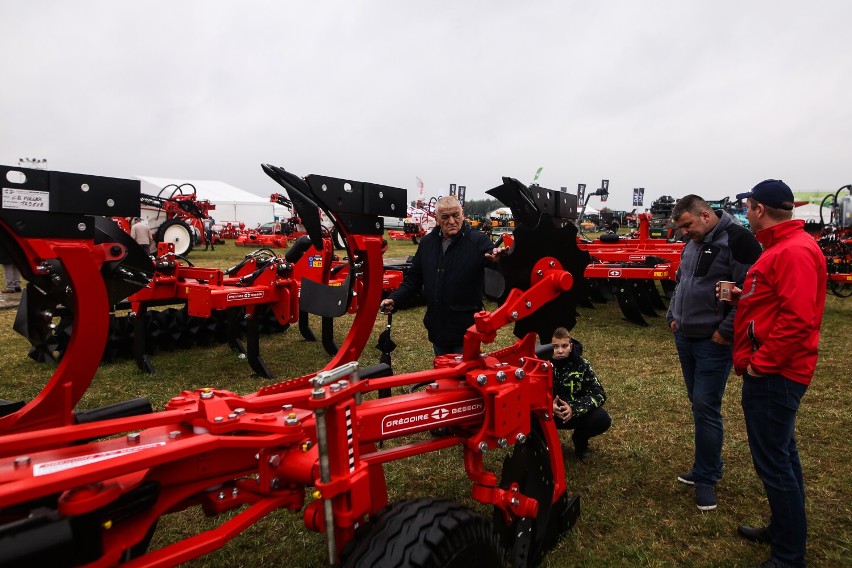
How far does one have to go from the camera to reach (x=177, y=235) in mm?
16875

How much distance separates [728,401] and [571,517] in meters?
3.01

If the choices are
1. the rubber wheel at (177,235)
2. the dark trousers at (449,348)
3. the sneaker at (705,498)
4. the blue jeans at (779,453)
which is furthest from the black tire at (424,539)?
the rubber wheel at (177,235)

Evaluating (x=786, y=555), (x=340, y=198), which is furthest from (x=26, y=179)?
(x=786, y=555)

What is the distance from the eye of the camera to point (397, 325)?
9289 mm

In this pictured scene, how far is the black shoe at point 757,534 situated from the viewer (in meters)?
3.19

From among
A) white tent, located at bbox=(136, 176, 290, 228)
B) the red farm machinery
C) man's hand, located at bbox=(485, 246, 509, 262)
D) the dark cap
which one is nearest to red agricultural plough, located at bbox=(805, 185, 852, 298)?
the dark cap

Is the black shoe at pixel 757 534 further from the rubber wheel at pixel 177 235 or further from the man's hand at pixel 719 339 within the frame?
the rubber wheel at pixel 177 235

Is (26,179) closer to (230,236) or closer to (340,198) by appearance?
(340,198)

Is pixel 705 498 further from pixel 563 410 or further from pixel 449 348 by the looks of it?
pixel 449 348

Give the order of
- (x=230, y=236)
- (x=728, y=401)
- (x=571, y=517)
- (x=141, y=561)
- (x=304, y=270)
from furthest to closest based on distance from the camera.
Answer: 1. (x=230, y=236)
2. (x=304, y=270)
3. (x=728, y=401)
4. (x=571, y=517)
5. (x=141, y=561)

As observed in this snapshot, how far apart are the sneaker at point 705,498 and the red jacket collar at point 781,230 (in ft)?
5.24

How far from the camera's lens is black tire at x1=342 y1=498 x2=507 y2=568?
1.81 metres

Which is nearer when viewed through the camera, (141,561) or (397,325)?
(141,561)

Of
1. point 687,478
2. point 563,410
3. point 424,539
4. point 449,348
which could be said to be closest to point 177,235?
point 449,348
